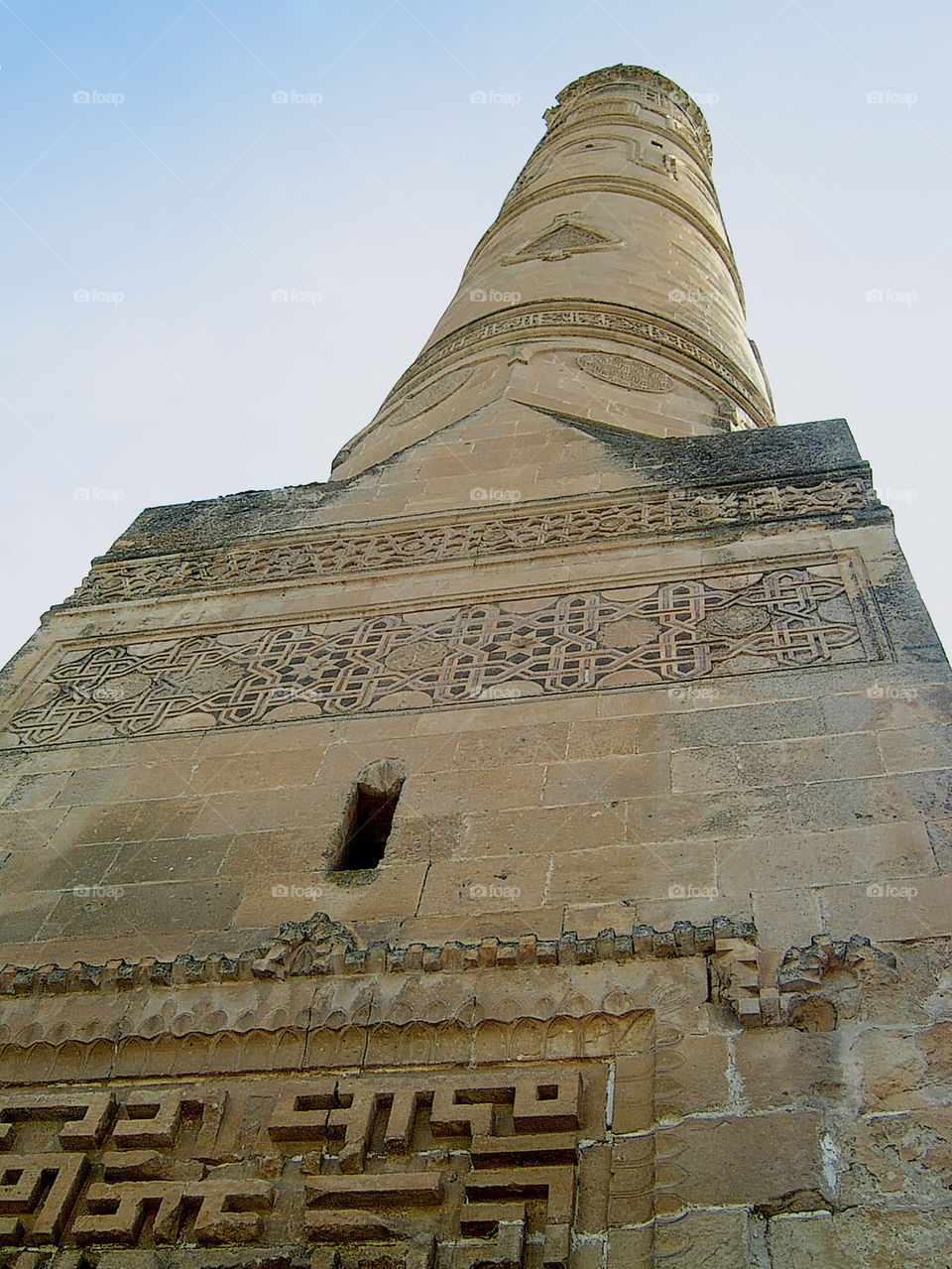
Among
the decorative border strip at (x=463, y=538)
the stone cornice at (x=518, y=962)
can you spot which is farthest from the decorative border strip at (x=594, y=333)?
the stone cornice at (x=518, y=962)

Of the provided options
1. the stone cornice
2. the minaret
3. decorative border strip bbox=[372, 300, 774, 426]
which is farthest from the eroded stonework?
decorative border strip bbox=[372, 300, 774, 426]

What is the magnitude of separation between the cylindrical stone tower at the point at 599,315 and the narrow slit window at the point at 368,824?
284 centimetres

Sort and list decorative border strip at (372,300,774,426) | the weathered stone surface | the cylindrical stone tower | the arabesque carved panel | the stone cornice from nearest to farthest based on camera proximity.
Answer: the weathered stone surface, the arabesque carved panel, the stone cornice, the cylindrical stone tower, decorative border strip at (372,300,774,426)

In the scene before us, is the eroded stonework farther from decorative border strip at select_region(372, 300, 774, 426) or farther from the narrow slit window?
decorative border strip at select_region(372, 300, 774, 426)

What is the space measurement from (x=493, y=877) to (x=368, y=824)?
598 mm

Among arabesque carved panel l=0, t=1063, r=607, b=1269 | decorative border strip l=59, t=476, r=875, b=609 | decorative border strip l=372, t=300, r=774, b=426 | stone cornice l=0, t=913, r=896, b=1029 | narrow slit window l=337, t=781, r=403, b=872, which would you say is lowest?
arabesque carved panel l=0, t=1063, r=607, b=1269

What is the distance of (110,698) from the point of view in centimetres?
430

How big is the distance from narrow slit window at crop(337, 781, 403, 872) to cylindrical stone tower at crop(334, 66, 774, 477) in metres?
2.84

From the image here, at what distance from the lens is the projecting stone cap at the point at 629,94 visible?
12062mm

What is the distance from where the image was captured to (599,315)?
276 inches

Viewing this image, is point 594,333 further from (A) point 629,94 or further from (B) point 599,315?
(A) point 629,94

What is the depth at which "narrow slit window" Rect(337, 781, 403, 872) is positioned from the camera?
342 cm

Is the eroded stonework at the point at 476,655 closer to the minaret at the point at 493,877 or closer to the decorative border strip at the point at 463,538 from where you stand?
the minaret at the point at 493,877

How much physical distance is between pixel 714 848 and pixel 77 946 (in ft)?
5.19
